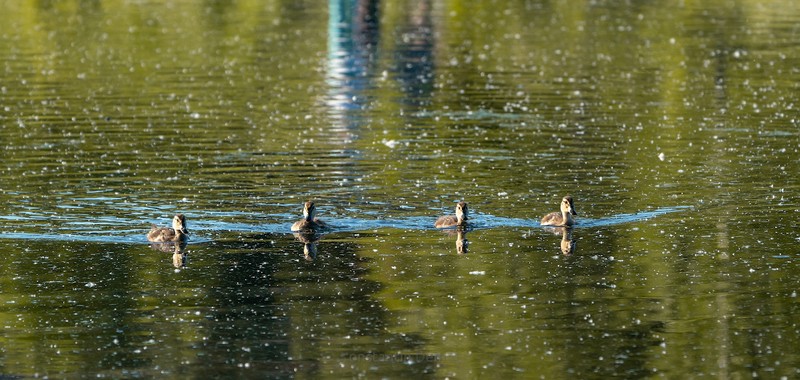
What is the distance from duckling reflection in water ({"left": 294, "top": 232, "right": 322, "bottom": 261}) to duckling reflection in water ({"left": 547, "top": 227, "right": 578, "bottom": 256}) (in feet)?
10.2

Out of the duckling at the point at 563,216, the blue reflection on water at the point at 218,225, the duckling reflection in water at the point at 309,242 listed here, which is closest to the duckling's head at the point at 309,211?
the duckling reflection in water at the point at 309,242

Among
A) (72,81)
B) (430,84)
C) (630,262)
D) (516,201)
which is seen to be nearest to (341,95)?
(430,84)

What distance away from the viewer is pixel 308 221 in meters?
20.1

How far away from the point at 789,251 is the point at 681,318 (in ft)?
12.0

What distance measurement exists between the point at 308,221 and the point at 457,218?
6.57ft

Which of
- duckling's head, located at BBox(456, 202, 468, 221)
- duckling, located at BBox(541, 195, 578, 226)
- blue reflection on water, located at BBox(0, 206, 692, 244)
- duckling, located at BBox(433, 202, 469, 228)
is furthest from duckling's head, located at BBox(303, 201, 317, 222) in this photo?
duckling, located at BBox(541, 195, 578, 226)

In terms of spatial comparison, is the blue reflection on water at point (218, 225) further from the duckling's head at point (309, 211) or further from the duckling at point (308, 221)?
the duckling's head at point (309, 211)

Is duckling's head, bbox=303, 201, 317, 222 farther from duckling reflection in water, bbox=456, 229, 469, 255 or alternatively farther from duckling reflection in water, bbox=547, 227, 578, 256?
duckling reflection in water, bbox=547, 227, 578, 256

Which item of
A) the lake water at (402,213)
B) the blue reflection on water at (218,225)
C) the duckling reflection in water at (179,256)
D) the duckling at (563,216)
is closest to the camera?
the lake water at (402,213)

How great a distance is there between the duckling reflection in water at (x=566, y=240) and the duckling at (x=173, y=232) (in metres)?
4.81

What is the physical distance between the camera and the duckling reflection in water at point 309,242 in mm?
19089

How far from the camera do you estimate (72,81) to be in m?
38.3

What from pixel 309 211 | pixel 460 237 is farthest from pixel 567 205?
pixel 309 211

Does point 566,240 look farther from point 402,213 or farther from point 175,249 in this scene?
A: point 175,249
